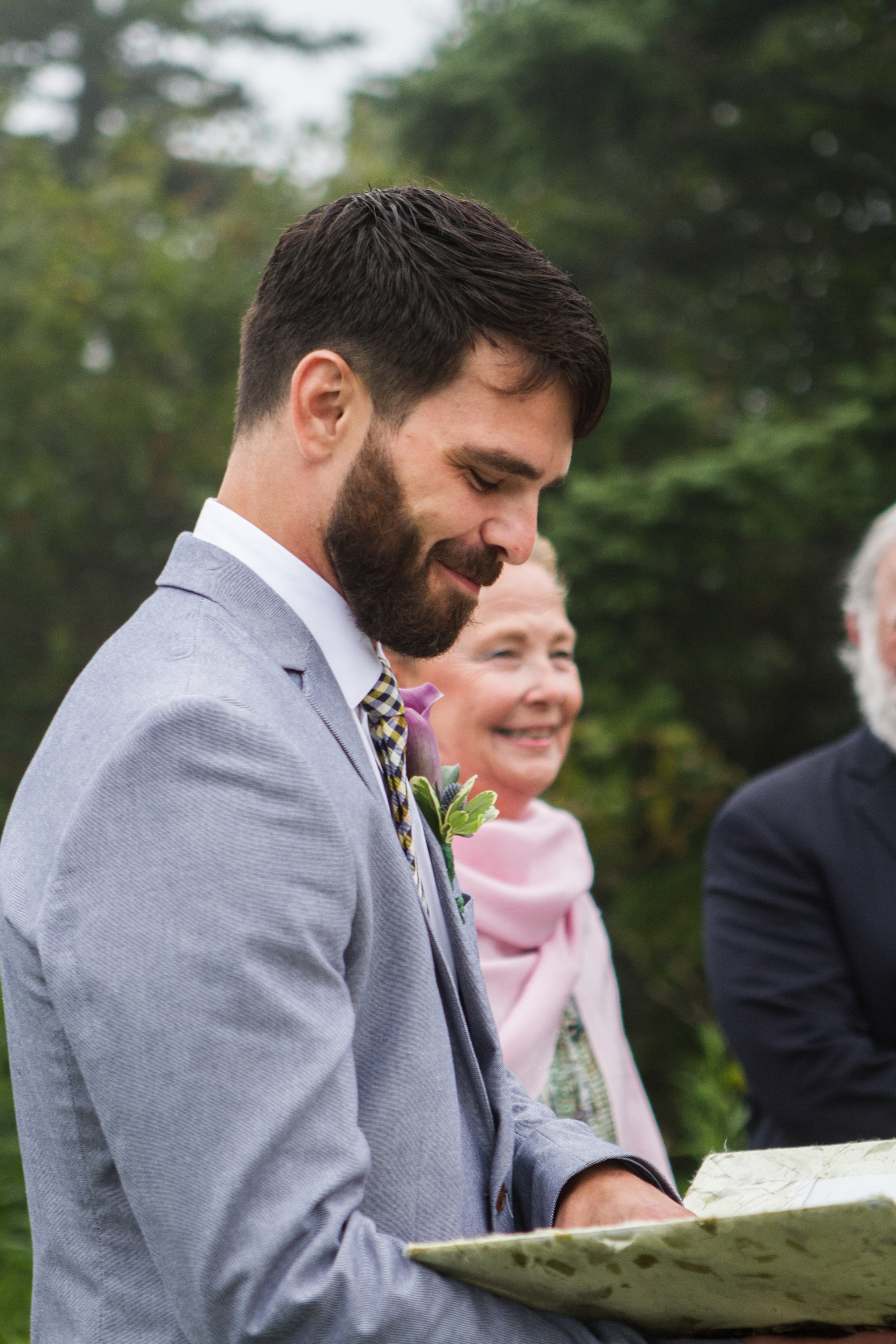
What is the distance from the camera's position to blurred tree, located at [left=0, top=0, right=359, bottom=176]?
14.9 m

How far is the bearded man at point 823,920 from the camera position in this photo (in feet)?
9.32

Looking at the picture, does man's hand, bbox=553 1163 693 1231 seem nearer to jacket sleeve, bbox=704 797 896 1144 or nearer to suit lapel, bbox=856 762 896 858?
jacket sleeve, bbox=704 797 896 1144

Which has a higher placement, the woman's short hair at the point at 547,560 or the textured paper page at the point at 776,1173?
the woman's short hair at the point at 547,560

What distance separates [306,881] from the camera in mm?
1119

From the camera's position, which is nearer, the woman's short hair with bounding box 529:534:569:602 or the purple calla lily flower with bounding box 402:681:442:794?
the purple calla lily flower with bounding box 402:681:442:794

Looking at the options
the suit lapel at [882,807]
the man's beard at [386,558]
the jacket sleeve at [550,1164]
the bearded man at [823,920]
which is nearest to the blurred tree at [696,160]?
the bearded man at [823,920]

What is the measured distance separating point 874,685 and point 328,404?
2160 mm

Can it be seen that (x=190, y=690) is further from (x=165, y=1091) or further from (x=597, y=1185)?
(x=597, y=1185)

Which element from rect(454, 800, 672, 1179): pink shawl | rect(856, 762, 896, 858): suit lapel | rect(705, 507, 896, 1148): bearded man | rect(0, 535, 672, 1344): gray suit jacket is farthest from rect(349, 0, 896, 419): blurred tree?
rect(0, 535, 672, 1344): gray suit jacket

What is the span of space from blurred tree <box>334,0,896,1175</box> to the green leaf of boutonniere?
4220 millimetres

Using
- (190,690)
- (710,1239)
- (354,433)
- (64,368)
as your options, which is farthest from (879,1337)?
(64,368)

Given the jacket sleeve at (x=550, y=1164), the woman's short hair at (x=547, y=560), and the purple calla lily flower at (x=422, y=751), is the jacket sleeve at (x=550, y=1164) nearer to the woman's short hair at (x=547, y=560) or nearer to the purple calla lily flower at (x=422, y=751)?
the purple calla lily flower at (x=422, y=751)

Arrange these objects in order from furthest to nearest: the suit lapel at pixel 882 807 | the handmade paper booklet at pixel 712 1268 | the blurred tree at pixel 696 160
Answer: the blurred tree at pixel 696 160, the suit lapel at pixel 882 807, the handmade paper booklet at pixel 712 1268

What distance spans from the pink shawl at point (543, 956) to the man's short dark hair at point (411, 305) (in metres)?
1.29
